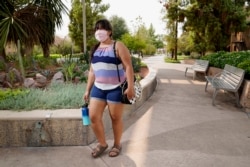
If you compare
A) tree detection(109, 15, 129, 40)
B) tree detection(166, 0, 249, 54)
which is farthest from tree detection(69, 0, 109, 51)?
tree detection(166, 0, 249, 54)

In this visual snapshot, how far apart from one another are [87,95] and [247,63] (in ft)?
14.8

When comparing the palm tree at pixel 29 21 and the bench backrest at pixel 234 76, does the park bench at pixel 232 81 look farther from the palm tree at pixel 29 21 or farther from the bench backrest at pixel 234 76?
the palm tree at pixel 29 21

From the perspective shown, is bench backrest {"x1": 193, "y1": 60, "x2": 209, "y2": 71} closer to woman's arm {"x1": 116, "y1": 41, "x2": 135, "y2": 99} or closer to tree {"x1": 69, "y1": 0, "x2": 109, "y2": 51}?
woman's arm {"x1": 116, "y1": 41, "x2": 135, "y2": 99}

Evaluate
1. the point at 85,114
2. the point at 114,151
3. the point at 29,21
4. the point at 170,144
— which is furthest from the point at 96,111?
the point at 29,21

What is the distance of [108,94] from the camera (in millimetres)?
2803

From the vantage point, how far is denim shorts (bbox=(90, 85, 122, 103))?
2.77 meters

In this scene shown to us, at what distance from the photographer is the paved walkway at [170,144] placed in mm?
2961

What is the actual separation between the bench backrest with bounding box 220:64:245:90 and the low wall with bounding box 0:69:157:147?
3.41m

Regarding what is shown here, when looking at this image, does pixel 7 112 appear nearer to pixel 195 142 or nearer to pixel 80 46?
pixel 195 142

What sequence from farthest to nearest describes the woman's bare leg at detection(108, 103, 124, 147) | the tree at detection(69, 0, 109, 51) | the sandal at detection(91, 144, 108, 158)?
1. the tree at detection(69, 0, 109, 51)
2. the sandal at detection(91, 144, 108, 158)
3. the woman's bare leg at detection(108, 103, 124, 147)

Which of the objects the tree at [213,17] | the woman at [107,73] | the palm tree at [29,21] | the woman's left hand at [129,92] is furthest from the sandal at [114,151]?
the tree at [213,17]

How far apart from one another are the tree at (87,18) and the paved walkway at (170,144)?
20.4 m

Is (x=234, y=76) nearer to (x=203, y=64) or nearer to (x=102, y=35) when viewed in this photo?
(x=203, y=64)

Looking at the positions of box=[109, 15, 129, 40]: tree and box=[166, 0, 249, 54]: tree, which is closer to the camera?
box=[166, 0, 249, 54]: tree
